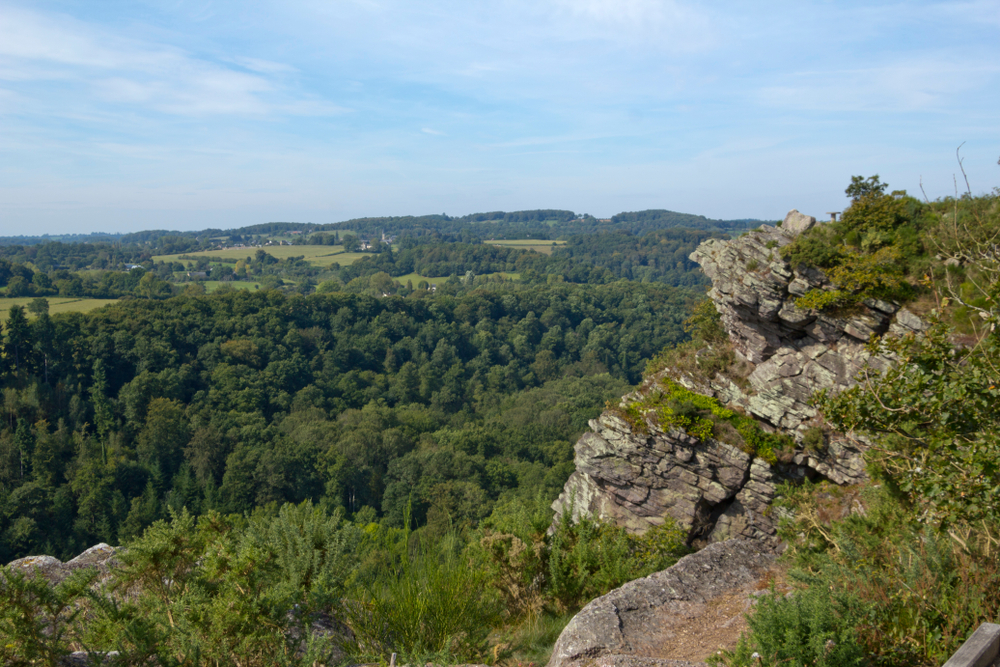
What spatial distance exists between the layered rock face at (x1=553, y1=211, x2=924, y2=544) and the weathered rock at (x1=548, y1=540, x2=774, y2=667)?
14.0 feet

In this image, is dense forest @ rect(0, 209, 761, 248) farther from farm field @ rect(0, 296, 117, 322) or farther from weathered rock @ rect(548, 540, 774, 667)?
weathered rock @ rect(548, 540, 774, 667)

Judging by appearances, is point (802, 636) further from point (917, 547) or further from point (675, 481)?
point (675, 481)

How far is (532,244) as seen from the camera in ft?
476

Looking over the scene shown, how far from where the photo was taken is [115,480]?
1294 inches

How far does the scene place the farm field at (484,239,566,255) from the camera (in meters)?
133

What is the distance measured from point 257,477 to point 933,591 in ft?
121

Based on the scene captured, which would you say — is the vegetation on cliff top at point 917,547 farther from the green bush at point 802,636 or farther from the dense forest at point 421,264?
the dense forest at point 421,264

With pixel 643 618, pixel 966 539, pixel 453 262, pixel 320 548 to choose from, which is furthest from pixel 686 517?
pixel 453 262

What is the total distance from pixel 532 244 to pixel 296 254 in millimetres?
56866

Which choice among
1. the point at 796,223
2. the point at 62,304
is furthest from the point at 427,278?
the point at 796,223

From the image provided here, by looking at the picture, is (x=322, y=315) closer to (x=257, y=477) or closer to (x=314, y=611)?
(x=257, y=477)

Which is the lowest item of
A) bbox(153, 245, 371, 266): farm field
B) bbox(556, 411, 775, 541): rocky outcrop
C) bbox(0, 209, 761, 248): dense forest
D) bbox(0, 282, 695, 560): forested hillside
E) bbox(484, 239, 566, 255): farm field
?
bbox(0, 282, 695, 560): forested hillside

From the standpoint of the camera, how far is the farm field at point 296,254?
121188 mm

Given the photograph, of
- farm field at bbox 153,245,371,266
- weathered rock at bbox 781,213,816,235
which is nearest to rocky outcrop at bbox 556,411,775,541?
weathered rock at bbox 781,213,816,235
